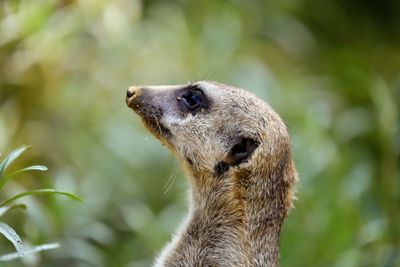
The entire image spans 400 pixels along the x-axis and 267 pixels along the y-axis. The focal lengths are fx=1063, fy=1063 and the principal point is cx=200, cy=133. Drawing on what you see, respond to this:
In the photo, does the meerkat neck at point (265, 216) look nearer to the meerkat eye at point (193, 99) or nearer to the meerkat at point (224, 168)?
the meerkat at point (224, 168)

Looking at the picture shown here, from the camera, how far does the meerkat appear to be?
4746 mm

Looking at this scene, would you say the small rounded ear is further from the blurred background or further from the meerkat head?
the blurred background

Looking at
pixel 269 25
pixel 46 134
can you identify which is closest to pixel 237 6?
pixel 269 25

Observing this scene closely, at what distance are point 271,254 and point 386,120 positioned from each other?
2.50 metres

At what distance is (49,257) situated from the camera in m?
6.04

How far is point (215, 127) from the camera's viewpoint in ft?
16.3

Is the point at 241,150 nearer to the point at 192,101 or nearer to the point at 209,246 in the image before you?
the point at 192,101

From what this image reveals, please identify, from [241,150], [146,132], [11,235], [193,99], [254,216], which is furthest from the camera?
[146,132]

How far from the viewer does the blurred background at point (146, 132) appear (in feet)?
20.9

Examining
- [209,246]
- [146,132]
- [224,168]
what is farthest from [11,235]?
[146,132]

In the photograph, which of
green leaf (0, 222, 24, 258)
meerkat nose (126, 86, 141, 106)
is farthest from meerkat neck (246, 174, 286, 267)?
green leaf (0, 222, 24, 258)

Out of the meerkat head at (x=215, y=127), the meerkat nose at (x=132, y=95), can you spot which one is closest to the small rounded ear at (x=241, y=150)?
the meerkat head at (x=215, y=127)

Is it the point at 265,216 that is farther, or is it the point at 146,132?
the point at 146,132

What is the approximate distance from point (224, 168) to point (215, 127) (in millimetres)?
203
